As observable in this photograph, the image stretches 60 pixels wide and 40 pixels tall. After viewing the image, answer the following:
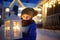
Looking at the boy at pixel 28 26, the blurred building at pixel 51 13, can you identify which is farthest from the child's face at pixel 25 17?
the blurred building at pixel 51 13

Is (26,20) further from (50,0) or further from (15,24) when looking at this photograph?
(50,0)

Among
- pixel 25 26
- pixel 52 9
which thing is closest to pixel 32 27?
pixel 25 26

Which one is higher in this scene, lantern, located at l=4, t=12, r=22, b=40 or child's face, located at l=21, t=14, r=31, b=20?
child's face, located at l=21, t=14, r=31, b=20

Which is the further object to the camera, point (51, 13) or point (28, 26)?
point (51, 13)

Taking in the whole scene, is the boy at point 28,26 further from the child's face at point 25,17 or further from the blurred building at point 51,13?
the blurred building at point 51,13

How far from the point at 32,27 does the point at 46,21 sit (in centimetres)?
733

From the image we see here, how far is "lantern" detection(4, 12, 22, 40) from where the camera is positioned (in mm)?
740

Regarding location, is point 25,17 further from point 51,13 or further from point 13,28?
point 51,13

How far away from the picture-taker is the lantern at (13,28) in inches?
29.1

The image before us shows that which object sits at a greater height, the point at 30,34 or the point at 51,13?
the point at 51,13

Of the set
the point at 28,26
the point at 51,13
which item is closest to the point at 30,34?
the point at 28,26

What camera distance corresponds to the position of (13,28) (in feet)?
2.46

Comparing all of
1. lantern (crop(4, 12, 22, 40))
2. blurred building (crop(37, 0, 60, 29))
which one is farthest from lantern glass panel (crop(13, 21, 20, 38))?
blurred building (crop(37, 0, 60, 29))

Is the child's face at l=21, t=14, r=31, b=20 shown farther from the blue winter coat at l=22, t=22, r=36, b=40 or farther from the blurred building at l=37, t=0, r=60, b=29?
the blurred building at l=37, t=0, r=60, b=29
